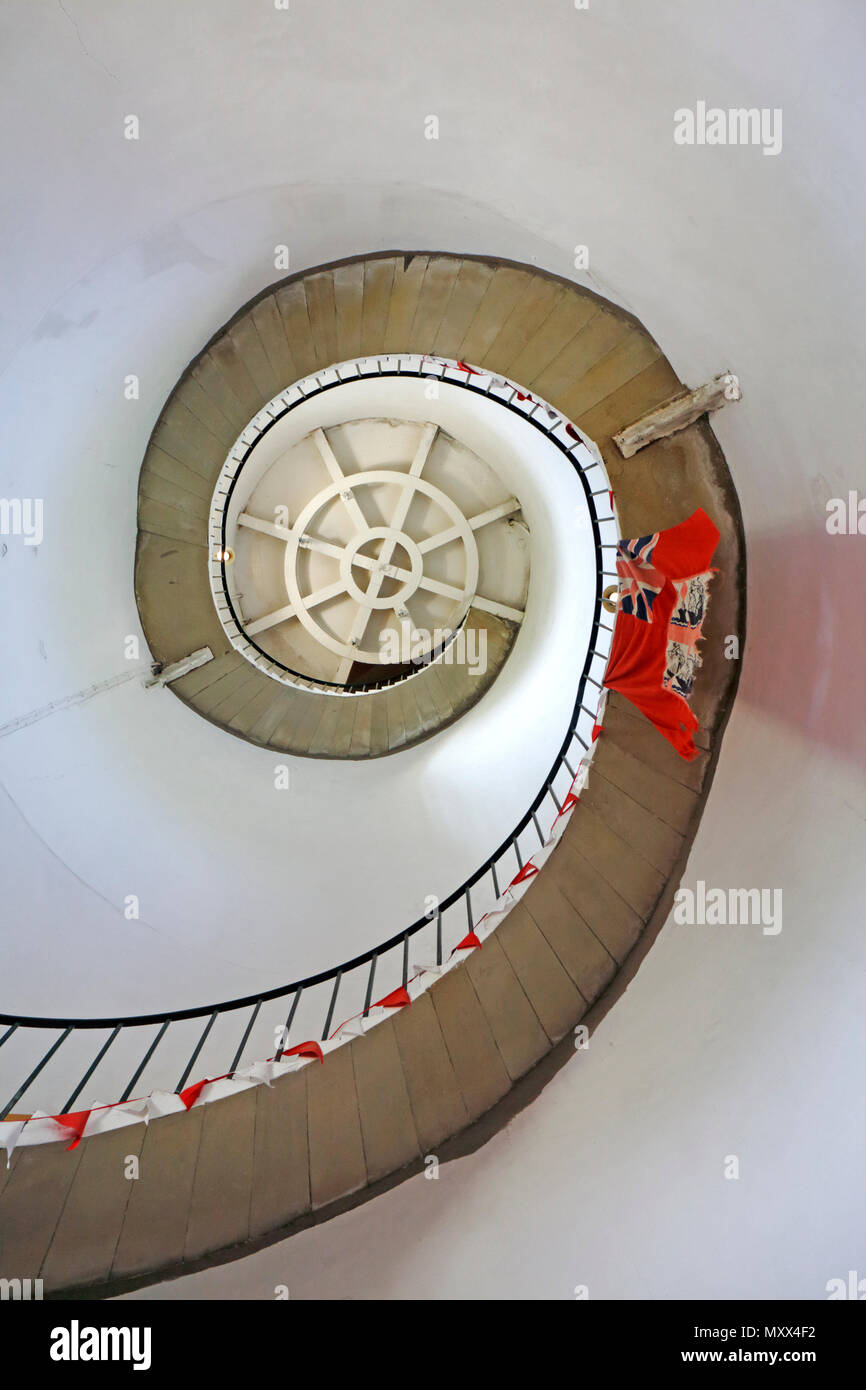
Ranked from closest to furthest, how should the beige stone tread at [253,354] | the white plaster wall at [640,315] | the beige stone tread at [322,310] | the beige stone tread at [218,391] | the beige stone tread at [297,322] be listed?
the white plaster wall at [640,315], the beige stone tread at [322,310], the beige stone tread at [297,322], the beige stone tread at [253,354], the beige stone tread at [218,391]

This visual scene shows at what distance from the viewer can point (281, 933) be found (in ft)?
24.2

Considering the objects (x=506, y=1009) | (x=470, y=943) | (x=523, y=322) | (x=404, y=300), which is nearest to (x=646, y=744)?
(x=470, y=943)

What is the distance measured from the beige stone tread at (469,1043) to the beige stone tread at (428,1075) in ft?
0.14

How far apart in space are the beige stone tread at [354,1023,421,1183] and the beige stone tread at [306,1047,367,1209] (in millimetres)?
48

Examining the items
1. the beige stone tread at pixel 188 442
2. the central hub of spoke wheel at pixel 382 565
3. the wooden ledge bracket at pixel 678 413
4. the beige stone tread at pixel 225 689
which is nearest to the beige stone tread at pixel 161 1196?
the beige stone tread at pixel 225 689

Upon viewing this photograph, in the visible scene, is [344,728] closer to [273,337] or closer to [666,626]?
[273,337]

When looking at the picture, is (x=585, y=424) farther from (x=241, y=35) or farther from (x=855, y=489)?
(x=241, y=35)

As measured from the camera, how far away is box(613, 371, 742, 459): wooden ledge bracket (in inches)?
201

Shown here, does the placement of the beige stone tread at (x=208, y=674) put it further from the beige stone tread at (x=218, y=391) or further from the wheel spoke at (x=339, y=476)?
the wheel spoke at (x=339, y=476)

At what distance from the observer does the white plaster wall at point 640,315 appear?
13.6 feet

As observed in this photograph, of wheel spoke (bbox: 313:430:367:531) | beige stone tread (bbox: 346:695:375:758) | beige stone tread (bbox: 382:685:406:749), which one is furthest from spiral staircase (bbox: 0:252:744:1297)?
wheel spoke (bbox: 313:430:367:531)

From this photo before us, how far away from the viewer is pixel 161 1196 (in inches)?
172

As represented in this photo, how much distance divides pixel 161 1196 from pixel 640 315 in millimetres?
6533

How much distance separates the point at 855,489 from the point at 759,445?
3.17 ft
